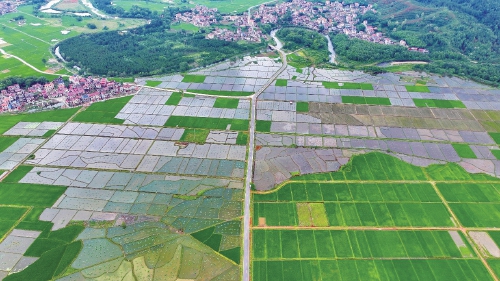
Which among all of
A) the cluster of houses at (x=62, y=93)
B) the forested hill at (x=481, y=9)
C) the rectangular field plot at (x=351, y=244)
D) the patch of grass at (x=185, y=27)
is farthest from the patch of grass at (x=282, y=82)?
the forested hill at (x=481, y=9)

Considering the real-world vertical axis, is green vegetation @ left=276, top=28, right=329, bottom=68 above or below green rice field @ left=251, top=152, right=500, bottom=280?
above

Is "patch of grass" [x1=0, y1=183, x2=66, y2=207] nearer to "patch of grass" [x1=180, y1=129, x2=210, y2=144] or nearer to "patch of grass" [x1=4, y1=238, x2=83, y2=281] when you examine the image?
"patch of grass" [x1=4, y1=238, x2=83, y2=281]

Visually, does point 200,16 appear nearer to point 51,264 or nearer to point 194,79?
point 194,79

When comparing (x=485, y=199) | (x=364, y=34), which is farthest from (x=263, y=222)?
(x=364, y=34)

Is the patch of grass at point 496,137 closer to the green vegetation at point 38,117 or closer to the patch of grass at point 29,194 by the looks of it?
the patch of grass at point 29,194

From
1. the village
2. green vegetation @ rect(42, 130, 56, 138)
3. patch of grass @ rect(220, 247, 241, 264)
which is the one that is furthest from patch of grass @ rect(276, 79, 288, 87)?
green vegetation @ rect(42, 130, 56, 138)

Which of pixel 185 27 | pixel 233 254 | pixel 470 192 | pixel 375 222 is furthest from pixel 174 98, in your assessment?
pixel 185 27

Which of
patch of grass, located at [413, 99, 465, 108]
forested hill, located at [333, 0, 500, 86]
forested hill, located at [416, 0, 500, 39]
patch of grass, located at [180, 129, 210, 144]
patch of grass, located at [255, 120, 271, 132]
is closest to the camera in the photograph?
patch of grass, located at [180, 129, 210, 144]
